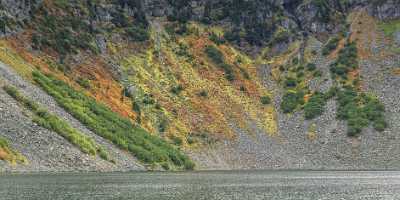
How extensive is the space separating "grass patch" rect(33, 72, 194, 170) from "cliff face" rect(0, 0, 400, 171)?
682mm

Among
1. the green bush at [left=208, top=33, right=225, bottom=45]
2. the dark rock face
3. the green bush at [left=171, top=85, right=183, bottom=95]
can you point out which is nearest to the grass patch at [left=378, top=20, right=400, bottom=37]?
the green bush at [left=208, top=33, right=225, bottom=45]

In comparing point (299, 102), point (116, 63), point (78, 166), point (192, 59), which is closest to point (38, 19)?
point (116, 63)

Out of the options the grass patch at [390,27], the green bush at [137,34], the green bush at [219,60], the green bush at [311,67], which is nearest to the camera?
the green bush at [137,34]

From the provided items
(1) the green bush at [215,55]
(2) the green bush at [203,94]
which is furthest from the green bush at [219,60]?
(2) the green bush at [203,94]

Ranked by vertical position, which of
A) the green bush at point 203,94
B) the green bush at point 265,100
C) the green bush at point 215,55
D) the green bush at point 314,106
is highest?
the green bush at point 215,55

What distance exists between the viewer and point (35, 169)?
85125 millimetres

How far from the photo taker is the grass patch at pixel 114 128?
107688mm

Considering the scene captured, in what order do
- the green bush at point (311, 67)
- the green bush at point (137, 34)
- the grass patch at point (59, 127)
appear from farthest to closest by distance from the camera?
the green bush at point (311, 67), the green bush at point (137, 34), the grass patch at point (59, 127)

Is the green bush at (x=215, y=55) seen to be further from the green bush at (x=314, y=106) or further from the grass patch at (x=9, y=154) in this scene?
the grass patch at (x=9, y=154)

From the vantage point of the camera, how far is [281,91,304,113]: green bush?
494 feet

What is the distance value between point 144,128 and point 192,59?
128 ft

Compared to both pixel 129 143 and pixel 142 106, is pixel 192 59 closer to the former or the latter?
pixel 142 106

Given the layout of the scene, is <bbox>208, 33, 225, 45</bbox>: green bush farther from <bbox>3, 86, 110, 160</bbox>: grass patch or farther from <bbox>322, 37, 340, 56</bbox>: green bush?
<bbox>3, 86, 110, 160</bbox>: grass patch

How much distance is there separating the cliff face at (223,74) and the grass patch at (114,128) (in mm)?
682
